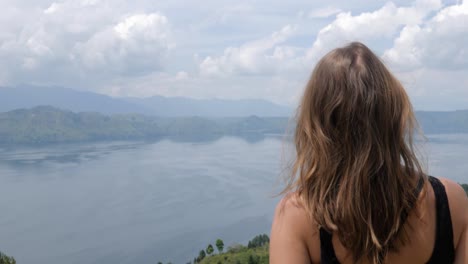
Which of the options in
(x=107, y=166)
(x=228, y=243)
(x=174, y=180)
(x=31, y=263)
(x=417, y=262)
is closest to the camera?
(x=417, y=262)

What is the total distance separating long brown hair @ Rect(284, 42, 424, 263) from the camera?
31.6 inches

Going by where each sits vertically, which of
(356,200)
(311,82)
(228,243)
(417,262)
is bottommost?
(228,243)

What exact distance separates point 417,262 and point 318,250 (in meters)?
0.18

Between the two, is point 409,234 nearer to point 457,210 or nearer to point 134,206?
point 457,210

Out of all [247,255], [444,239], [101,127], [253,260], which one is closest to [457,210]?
[444,239]

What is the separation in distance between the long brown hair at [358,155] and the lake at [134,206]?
24.7 metres

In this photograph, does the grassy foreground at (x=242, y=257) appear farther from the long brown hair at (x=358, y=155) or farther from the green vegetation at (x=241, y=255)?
the long brown hair at (x=358, y=155)

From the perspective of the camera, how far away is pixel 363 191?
811 mm

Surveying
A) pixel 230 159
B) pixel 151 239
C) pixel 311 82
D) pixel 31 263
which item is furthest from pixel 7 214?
pixel 311 82

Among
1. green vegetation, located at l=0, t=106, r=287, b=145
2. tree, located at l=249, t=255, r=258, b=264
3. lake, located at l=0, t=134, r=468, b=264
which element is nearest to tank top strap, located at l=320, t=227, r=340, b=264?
tree, located at l=249, t=255, r=258, b=264

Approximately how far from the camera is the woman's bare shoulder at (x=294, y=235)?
793mm

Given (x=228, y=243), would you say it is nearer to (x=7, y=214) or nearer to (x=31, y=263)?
(x=31, y=263)

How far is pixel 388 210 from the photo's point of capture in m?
0.81

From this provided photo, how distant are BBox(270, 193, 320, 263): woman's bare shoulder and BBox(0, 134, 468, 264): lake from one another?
24805 millimetres
